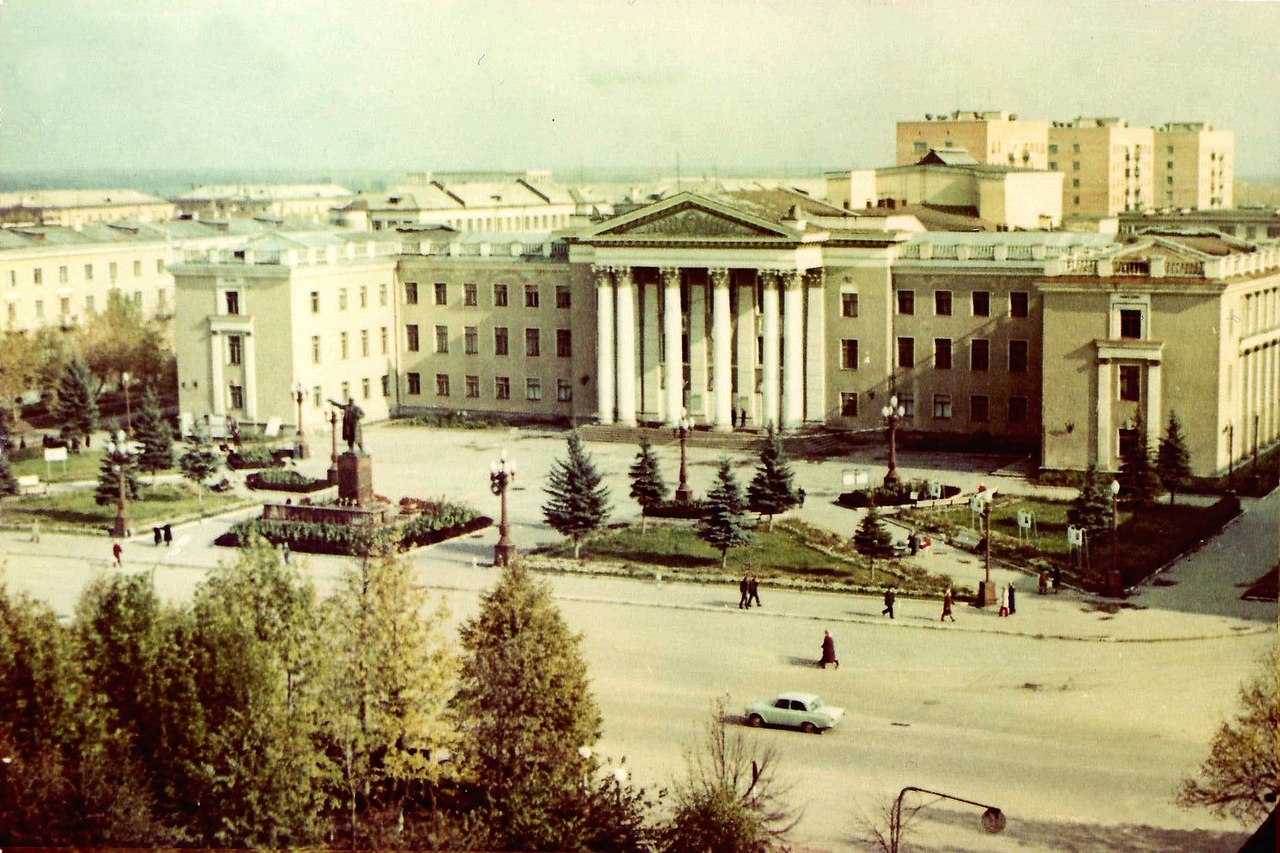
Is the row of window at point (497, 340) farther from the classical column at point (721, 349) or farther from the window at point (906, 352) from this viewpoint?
the window at point (906, 352)

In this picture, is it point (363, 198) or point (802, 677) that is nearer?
point (802, 677)

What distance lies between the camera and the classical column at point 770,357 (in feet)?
149

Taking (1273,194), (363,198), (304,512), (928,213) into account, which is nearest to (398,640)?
(304,512)

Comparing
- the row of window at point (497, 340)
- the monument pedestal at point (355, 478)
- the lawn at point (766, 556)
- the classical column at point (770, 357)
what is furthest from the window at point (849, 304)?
the monument pedestal at point (355, 478)

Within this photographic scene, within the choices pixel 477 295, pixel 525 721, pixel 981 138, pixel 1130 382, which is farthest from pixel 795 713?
pixel 981 138

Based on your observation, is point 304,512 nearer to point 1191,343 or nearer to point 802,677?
point 802,677

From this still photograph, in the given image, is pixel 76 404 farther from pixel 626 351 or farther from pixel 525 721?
pixel 525 721

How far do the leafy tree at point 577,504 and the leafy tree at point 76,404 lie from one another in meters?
15.0

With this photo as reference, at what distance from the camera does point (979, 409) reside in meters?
44.2

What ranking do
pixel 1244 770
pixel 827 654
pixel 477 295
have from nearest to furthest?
pixel 1244 770
pixel 827 654
pixel 477 295

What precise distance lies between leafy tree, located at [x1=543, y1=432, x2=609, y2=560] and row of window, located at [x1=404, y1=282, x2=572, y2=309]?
16.2 m

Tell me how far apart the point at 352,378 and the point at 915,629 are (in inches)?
932

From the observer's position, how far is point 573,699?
22.0m

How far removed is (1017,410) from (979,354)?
160 centimetres
